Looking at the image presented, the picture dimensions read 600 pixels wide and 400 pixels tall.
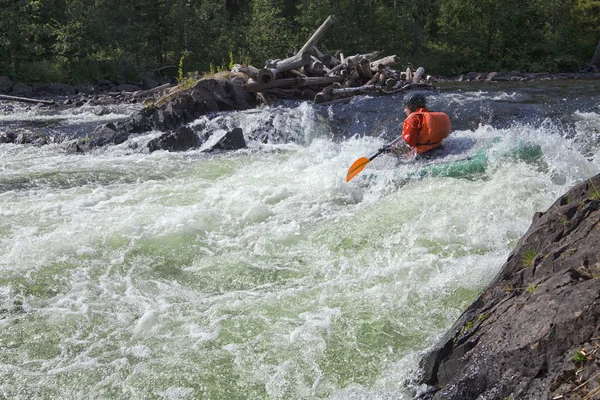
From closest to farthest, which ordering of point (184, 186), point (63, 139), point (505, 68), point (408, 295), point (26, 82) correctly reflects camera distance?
point (408, 295), point (184, 186), point (63, 139), point (26, 82), point (505, 68)

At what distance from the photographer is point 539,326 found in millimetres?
2238

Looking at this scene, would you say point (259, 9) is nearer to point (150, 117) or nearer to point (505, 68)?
point (505, 68)

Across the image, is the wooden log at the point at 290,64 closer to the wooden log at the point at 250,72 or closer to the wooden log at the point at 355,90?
the wooden log at the point at 250,72

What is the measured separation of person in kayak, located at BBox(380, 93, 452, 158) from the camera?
723 centimetres

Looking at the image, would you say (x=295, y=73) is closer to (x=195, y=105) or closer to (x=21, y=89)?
(x=195, y=105)

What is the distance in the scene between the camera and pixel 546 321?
223 centimetres

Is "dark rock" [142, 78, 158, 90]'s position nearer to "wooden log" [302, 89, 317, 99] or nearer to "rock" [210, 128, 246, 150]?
"wooden log" [302, 89, 317, 99]


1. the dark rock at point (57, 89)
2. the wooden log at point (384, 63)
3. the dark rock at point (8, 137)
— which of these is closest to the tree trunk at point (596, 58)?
the wooden log at point (384, 63)

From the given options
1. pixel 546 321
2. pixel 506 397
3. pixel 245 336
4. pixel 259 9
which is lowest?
pixel 245 336

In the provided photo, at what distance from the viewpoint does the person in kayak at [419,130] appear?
285 inches

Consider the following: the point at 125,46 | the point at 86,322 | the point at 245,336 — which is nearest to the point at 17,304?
the point at 86,322

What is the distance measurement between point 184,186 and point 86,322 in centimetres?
346

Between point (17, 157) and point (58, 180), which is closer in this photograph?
point (58, 180)

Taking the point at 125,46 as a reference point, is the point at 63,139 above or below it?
below
